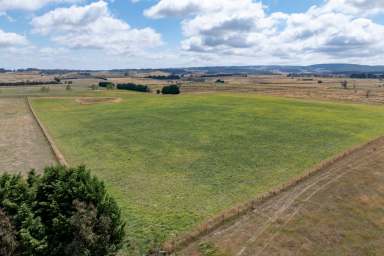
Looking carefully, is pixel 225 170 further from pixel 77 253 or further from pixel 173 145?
pixel 77 253

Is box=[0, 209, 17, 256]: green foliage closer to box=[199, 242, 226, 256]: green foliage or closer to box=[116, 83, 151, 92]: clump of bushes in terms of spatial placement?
box=[199, 242, 226, 256]: green foliage

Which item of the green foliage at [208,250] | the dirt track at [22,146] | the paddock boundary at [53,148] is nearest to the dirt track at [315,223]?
the green foliage at [208,250]

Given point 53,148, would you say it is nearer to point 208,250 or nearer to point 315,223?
point 208,250

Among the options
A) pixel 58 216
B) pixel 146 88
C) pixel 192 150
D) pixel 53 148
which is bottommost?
pixel 192 150

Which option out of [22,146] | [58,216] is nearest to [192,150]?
[22,146]

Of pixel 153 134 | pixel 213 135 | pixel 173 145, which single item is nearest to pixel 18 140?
pixel 153 134

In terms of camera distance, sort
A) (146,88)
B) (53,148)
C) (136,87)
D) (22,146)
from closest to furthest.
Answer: (53,148)
(22,146)
(146,88)
(136,87)

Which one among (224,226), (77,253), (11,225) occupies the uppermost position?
(11,225)
